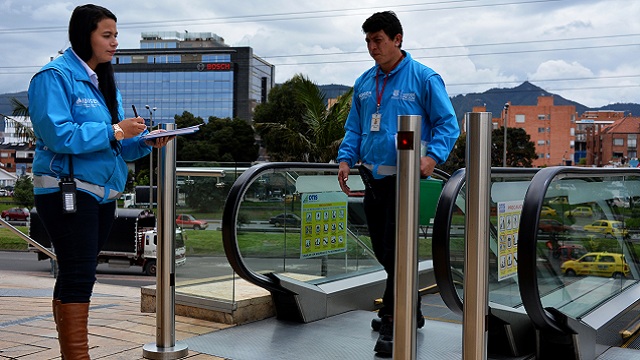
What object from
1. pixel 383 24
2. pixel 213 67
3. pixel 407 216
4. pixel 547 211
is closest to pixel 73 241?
pixel 407 216

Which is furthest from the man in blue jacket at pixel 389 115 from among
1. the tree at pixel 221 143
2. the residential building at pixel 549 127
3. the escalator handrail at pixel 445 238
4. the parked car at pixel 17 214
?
the residential building at pixel 549 127

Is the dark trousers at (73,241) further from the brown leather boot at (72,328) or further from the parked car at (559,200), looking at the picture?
the parked car at (559,200)

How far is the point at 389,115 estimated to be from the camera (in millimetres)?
3744

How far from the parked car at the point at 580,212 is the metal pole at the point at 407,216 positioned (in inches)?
91.5

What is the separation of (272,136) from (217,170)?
3489 centimetres

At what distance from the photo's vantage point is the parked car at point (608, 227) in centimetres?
488

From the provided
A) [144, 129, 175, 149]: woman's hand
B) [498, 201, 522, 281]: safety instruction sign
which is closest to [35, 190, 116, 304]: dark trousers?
[144, 129, 175, 149]: woman's hand

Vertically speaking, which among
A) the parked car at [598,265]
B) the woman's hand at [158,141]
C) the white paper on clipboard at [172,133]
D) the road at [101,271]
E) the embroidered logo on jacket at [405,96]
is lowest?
the road at [101,271]

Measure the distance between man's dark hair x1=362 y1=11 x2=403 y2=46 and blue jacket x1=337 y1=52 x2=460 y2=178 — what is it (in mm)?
191

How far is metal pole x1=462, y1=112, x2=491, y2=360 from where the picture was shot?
2.29m

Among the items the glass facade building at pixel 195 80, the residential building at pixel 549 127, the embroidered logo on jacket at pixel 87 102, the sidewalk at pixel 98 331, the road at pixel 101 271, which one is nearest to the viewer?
the embroidered logo on jacket at pixel 87 102

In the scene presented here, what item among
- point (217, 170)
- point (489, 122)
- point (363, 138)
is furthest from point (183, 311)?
point (489, 122)

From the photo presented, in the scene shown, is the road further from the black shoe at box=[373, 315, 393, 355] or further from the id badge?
the id badge

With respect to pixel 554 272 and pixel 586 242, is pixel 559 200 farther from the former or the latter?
pixel 586 242
